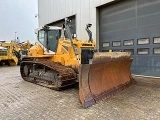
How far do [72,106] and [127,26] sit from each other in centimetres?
562

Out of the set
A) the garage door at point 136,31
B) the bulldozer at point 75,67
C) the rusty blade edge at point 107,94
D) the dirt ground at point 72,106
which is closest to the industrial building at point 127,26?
the garage door at point 136,31

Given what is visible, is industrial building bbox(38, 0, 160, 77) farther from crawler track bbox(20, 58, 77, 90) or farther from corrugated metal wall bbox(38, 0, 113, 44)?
crawler track bbox(20, 58, 77, 90)

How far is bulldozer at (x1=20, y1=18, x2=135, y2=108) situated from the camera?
4570 millimetres

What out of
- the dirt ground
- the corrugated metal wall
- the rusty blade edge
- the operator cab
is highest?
the corrugated metal wall

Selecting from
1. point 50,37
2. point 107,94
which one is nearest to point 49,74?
point 50,37

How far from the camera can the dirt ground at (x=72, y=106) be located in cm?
359

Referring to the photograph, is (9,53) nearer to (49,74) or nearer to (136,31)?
(49,74)

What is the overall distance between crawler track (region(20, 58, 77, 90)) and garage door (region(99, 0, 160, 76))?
3.66 metres

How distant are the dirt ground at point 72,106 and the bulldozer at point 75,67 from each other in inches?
11.5

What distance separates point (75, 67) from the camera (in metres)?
6.10

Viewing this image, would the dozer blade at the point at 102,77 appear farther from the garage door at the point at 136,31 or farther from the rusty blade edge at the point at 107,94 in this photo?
the garage door at the point at 136,31

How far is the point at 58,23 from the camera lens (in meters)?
12.9

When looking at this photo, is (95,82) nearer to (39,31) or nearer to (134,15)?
(39,31)

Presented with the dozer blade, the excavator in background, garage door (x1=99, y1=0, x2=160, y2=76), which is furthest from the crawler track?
Answer: the excavator in background
